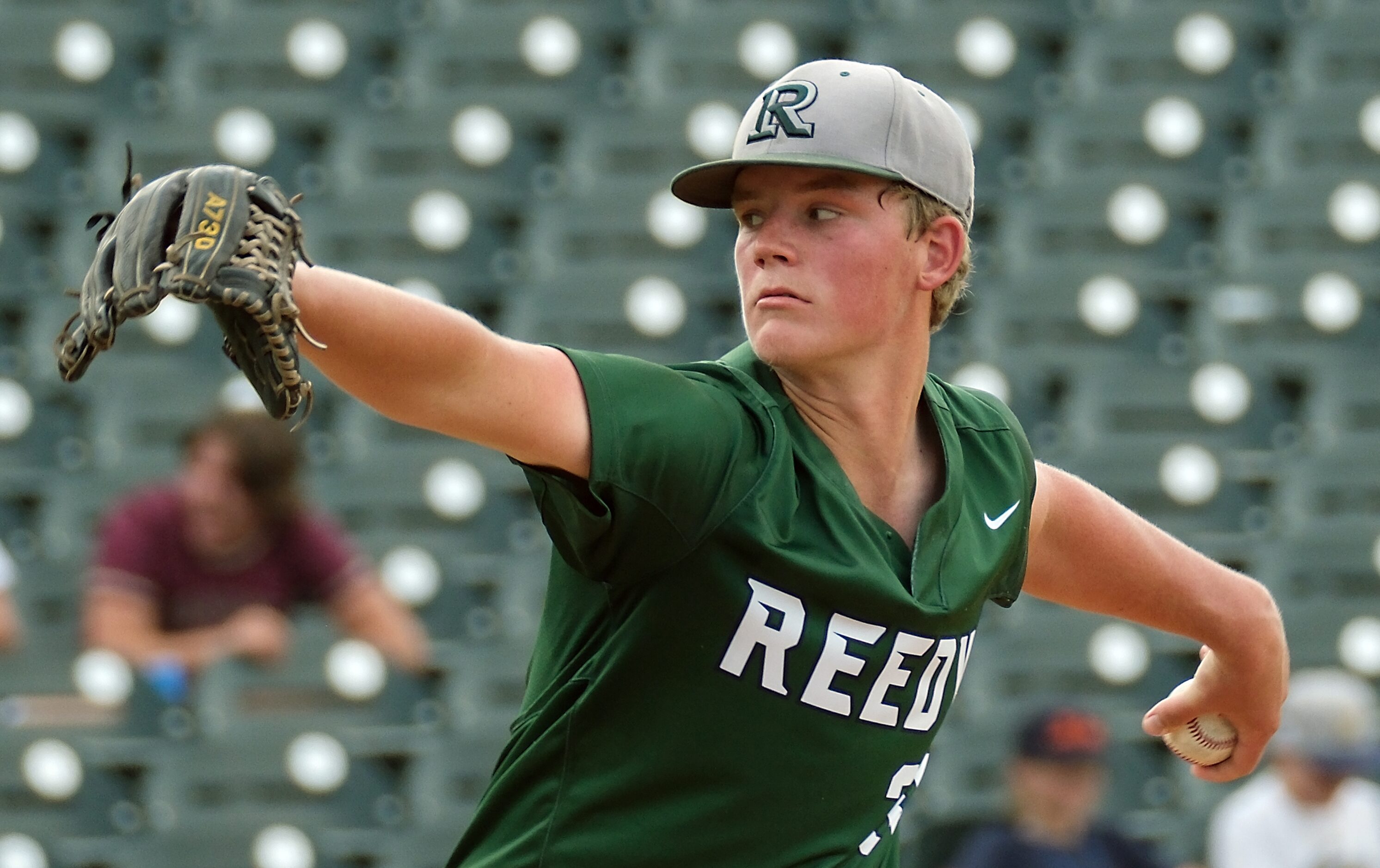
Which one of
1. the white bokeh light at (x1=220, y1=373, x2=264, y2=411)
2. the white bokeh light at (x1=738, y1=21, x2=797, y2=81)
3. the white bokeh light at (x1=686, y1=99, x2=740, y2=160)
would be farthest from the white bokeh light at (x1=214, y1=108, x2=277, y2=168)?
the white bokeh light at (x1=738, y1=21, x2=797, y2=81)

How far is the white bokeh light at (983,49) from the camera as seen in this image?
5.86 m

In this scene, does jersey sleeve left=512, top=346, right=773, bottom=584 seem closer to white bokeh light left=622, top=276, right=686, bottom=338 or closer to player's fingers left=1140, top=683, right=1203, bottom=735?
→ player's fingers left=1140, top=683, right=1203, bottom=735

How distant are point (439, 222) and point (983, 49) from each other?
1.94 meters

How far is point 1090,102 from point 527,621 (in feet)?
8.77

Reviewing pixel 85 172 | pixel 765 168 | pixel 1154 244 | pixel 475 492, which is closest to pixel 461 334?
pixel 765 168

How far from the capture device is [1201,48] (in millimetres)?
5961

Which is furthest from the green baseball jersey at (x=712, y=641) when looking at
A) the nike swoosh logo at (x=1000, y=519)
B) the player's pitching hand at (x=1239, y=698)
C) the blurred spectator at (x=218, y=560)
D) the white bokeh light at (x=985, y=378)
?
the white bokeh light at (x=985, y=378)

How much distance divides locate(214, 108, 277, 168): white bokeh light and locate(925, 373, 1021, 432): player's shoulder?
11.7 ft

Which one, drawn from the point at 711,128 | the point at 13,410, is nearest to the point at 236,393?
the point at 13,410

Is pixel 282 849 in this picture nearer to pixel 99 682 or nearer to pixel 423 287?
pixel 99 682

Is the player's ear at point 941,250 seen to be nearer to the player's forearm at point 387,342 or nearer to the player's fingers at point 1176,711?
the player's forearm at point 387,342

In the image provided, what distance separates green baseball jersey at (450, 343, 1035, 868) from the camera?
180cm

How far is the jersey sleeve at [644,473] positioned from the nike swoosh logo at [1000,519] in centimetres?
41

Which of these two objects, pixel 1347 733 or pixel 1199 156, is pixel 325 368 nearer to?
pixel 1347 733
